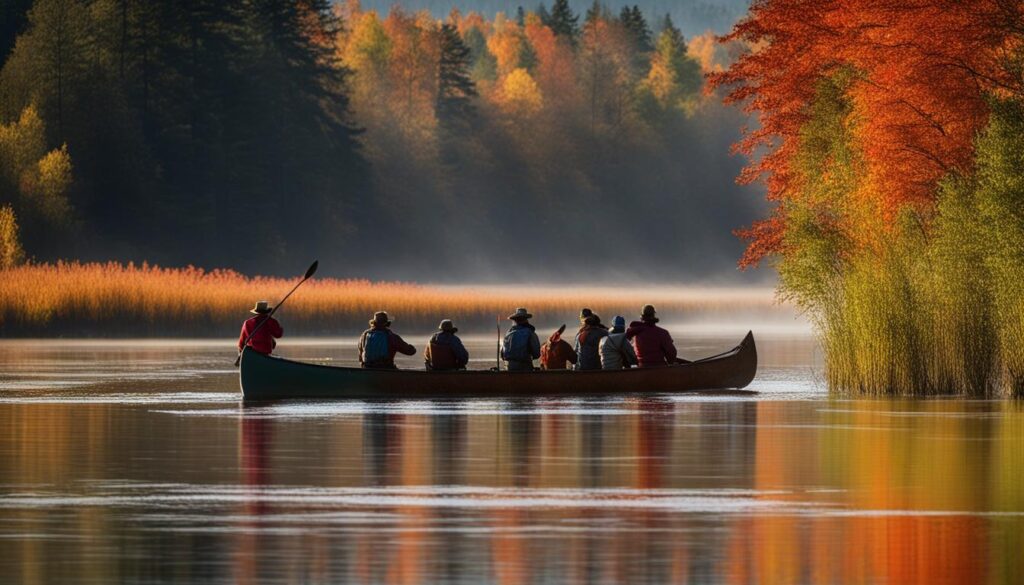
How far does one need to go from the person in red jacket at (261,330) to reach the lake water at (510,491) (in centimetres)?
184

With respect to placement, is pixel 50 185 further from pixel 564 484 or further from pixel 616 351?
pixel 564 484

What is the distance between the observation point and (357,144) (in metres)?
120

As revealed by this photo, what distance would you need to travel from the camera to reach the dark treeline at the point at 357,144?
94438 mm

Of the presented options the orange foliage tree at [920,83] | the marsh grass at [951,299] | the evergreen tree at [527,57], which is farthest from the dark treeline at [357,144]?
the marsh grass at [951,299]

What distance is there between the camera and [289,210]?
113 m

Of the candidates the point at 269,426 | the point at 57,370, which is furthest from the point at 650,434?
the point at 57,370

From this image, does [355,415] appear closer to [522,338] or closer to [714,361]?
[522,338]

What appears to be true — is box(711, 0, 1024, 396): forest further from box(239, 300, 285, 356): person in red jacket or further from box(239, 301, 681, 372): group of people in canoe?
box(239, 300, 285, 356): person in red jacket

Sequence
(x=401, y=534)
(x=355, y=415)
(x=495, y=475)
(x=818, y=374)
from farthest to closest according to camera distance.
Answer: (x=818, y=374) < (x=355, y=415) < (x=495, y=475) < (x=401, y=534)

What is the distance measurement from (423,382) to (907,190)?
368 inches

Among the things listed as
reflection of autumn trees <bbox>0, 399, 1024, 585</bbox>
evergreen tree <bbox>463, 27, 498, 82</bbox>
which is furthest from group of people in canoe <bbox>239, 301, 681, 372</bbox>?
evergreen tree <bbox>463, 27, 498, 82</bbox>

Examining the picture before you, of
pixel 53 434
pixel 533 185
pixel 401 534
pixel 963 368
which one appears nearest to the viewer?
pixel 401 534

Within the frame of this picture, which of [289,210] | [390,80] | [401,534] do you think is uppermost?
[390,80]

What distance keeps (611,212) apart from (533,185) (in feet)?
34.1
